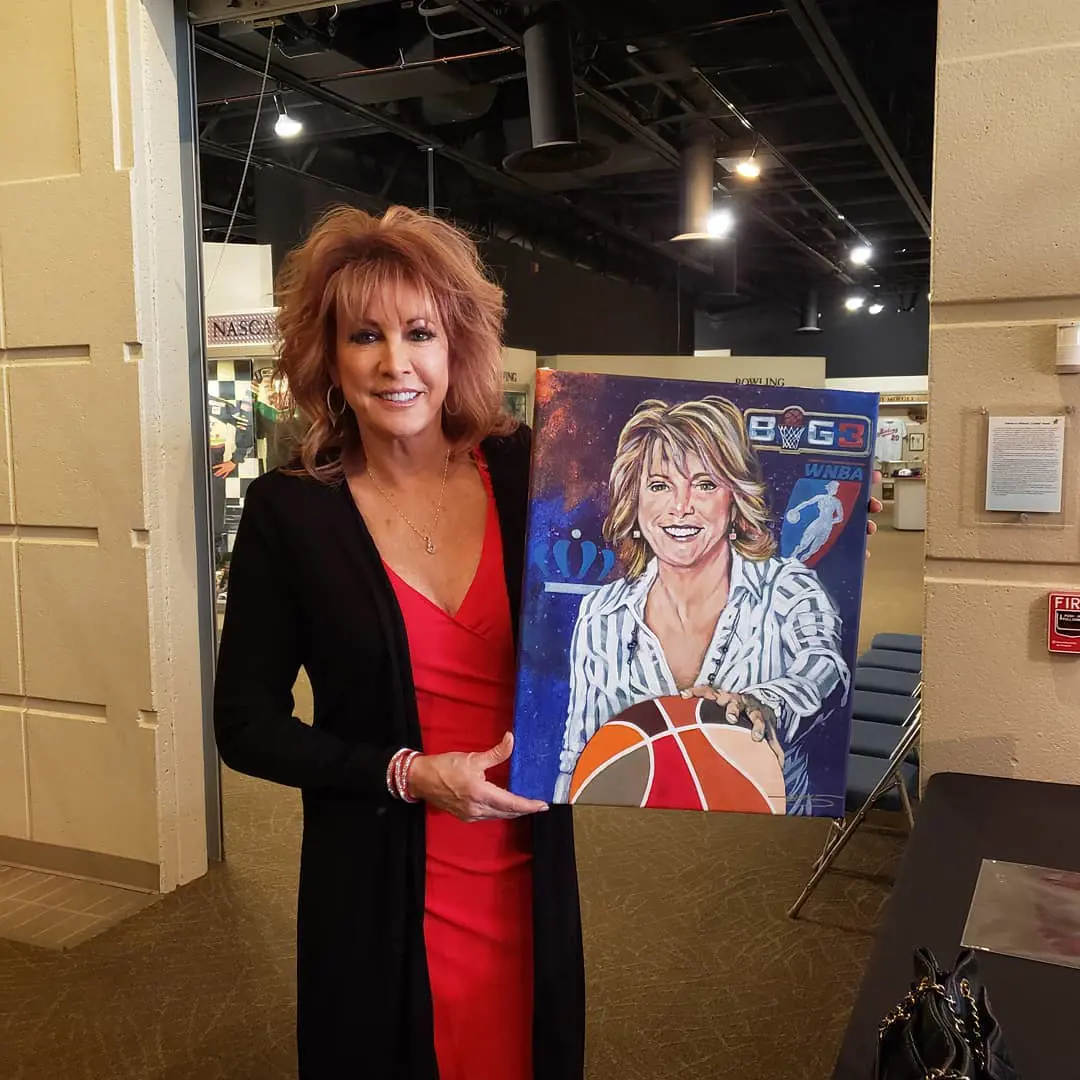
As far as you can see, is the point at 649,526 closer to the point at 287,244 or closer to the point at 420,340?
the point at 420,340

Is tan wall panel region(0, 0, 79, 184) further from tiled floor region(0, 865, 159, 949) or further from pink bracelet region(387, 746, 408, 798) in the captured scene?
pink bracelet region(387, 746, 408, 798)

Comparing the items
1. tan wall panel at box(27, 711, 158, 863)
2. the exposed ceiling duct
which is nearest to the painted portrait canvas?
tan wall panel at box(27, 711, 158, 863)

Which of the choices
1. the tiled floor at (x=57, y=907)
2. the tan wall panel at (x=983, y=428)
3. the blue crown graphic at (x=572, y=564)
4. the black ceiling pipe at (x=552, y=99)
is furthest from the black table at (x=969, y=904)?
the black ceiling pipe at (x=552, y=99)

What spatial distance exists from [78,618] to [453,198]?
20.6ft

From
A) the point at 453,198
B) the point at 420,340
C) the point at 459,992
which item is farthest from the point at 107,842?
the point at 453,198

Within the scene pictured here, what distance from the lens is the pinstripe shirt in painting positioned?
1218 millimetres

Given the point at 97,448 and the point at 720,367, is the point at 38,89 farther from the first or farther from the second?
the point at 720,367

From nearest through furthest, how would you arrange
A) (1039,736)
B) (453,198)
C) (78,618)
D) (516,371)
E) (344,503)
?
1. (344,503)
2. (1039,736)
3. (78,618)
4. (516,371)
5. (453,198)

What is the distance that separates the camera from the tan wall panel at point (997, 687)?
1.79 meters

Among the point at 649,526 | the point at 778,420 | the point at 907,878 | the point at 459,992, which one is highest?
the point at 778,420

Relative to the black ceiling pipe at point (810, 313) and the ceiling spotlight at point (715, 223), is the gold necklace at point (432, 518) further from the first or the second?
the black ceiling pipe at point (810, 313)

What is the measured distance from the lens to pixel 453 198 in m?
8.58

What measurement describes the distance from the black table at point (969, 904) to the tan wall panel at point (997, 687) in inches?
4.8

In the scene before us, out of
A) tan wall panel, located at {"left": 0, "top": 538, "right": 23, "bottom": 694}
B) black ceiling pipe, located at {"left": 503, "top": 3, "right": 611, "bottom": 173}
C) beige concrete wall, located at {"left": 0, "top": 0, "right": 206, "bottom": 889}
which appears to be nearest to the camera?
beige concrete wall, located at {"left": 0, "top": 0, "right": 206, "bottom": 889}
